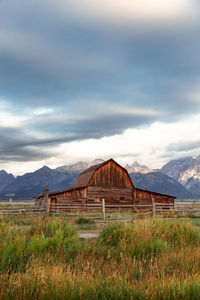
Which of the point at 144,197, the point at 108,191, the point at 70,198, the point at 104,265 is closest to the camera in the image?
the point at 104,265

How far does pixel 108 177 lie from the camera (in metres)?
36.3

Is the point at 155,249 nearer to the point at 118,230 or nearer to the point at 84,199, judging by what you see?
the point at 118,230

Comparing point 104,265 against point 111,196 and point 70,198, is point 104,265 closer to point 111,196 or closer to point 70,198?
point 70,198

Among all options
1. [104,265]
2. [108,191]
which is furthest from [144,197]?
[104,265]

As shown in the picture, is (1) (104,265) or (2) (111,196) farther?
(2) (111,196)

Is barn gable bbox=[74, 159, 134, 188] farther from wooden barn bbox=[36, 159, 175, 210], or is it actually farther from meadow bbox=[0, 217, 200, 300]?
meadow bbox=[0, 217, 200, 300]

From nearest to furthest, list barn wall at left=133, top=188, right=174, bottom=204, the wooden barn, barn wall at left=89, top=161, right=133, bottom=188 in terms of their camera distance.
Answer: the wooden barn → barn wall at left=89, top=161, right=133, bottom=188 → barn wall at left=133, top=188, right=174, bottom=204

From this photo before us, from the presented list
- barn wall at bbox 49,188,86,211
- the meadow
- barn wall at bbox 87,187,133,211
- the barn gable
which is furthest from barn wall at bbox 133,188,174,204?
the meadow

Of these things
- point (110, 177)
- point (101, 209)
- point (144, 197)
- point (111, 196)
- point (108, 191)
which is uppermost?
point (110, 177)

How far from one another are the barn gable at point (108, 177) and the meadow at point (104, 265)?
83.1ft

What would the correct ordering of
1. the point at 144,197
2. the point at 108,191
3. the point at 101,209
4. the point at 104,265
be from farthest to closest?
the point at 144,197
the point at 108,191
the point at 101,209
the point at 104,265

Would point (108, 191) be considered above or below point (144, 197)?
above

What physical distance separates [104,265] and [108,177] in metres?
30.6

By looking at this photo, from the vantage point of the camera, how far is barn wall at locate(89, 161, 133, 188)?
1406 inches
